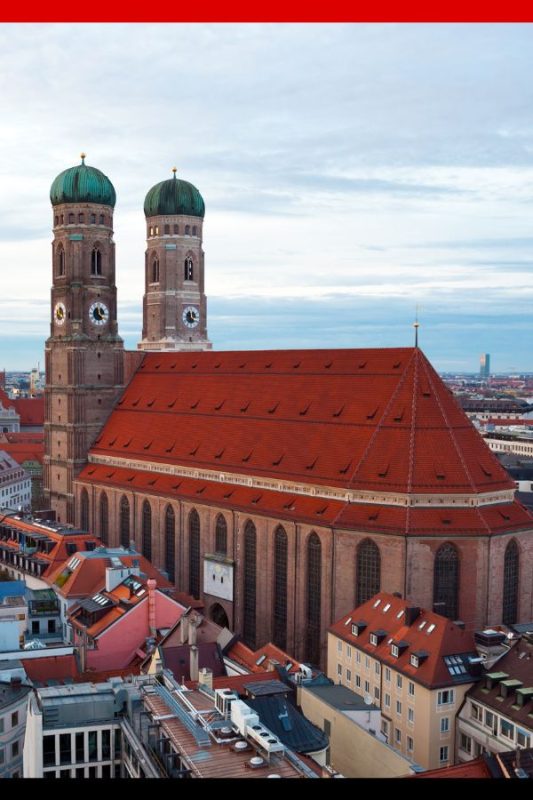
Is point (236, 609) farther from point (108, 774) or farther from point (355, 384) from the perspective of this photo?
point (108, 774)

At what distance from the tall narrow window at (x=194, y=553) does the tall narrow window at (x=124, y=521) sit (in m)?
6.77

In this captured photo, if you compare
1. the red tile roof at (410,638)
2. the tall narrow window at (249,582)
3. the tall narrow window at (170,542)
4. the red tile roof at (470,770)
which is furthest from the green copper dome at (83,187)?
the red tile roof at (470,770)

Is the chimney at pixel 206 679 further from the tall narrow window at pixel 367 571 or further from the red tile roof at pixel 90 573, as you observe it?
the red tile roof at pixel 90 573

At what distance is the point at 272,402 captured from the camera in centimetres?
5103

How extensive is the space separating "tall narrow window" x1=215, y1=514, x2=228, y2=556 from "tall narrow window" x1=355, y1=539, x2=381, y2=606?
31.7 feet

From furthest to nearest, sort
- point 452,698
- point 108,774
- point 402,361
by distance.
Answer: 1. point 402,361
2. point 452,698
3. point 108,774

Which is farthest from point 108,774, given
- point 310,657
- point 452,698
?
point 310,657

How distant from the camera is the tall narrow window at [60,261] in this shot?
62809 mm

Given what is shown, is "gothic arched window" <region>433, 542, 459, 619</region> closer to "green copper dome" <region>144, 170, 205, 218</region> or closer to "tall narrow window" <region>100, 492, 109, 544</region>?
"tall narrow window" <region>100, 492, 109, 544</region>

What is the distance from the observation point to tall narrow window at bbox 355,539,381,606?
4022 cm

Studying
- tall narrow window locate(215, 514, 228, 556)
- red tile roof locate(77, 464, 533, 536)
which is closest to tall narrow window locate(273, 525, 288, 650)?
red tile roof locate(77, 464, 533, 536)

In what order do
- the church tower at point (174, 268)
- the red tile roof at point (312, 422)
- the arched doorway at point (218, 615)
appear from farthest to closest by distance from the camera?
the church tower at point (174, 268), the arched doorway at point (218, 615), the red tile roof at point (312, 422)

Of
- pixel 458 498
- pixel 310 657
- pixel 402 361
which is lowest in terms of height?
pixel 310 657
